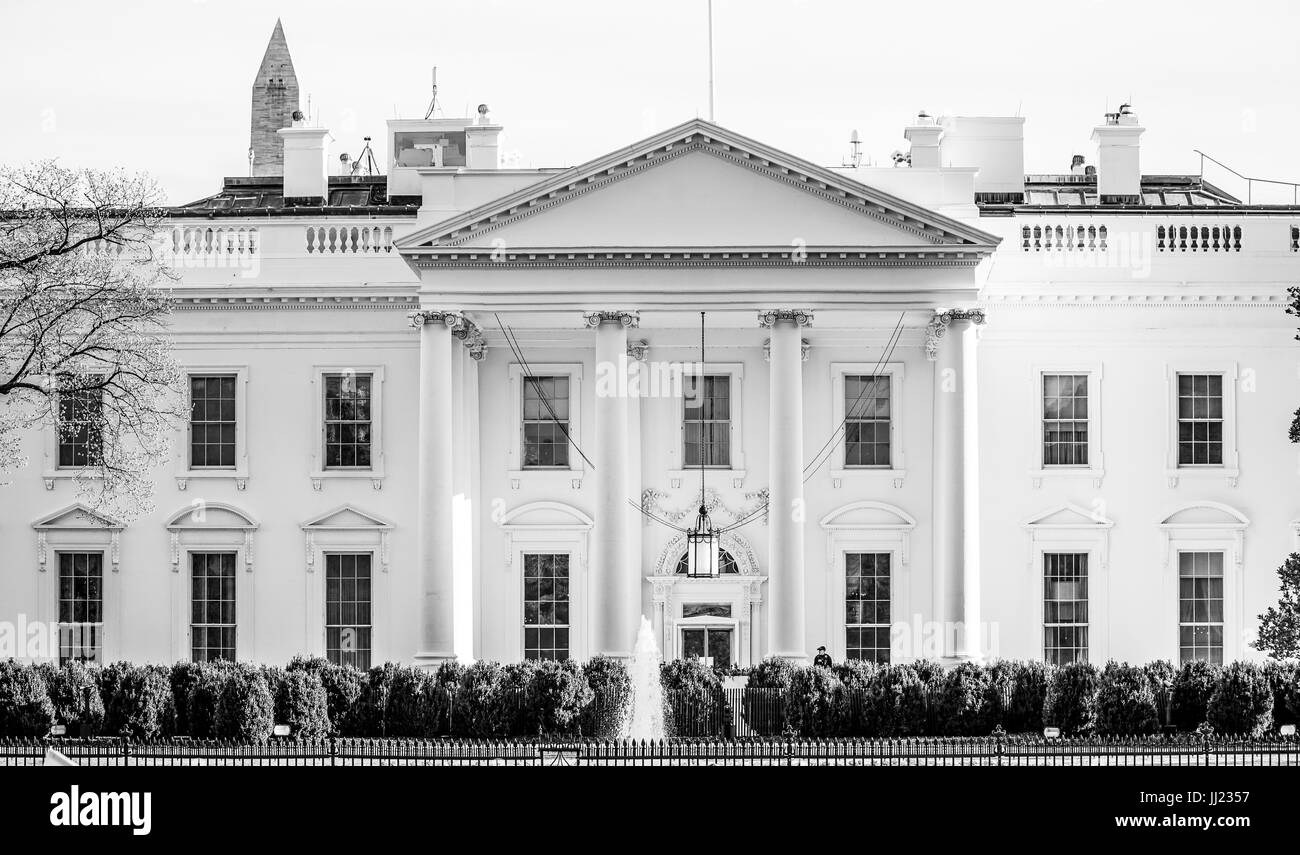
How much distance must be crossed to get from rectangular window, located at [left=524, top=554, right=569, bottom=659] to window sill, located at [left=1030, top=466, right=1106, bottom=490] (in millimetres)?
10193

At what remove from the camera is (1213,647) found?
134ft

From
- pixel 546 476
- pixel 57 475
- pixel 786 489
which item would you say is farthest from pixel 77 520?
pixel 786 489

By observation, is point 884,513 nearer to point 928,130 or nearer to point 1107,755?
point 928,130

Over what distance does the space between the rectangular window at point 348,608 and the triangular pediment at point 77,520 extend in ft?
15.4

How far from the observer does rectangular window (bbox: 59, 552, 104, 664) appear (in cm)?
4125

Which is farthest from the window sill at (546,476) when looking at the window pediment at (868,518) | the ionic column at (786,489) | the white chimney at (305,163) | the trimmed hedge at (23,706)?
the trimmed hedge at (23,706)

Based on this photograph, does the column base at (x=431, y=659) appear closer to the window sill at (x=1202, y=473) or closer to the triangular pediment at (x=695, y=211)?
the triangular pediment at (x=695, y=211)

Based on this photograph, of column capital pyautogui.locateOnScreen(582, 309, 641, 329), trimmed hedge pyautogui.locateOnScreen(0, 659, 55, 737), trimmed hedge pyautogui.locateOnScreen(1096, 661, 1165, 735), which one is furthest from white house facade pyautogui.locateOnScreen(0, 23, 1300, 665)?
trimmed hedge pyautogui.locateOnScreen(1096, 661, 1165, 735)

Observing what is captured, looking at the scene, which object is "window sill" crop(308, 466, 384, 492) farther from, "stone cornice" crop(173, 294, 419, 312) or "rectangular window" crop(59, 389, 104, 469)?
"rectangular window" crop(59, 389, 104, 469)

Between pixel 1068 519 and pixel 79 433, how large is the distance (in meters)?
21.3

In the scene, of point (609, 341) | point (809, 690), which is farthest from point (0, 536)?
point (809, 690)

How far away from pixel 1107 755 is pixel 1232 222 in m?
16.8

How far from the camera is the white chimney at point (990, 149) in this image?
1793 inches

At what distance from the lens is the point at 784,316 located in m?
38.1
